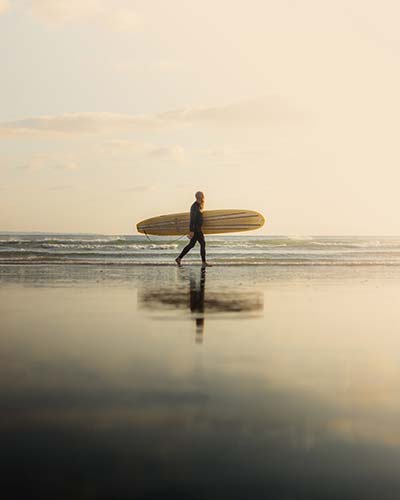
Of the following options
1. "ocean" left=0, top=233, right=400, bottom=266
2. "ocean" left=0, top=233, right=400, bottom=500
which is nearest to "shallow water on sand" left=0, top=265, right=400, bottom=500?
"ocean" left=0, top=233, right=400, bottom=500

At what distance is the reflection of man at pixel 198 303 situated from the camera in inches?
247

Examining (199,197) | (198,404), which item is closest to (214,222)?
(199,197)

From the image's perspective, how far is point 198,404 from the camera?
3.49 meters

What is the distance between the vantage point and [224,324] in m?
6.80

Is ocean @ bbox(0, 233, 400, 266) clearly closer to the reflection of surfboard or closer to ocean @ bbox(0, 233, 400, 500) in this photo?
the reflection of surfboard

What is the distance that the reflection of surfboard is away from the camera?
24.7 m

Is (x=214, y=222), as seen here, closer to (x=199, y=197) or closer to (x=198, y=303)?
(x=199, y=197)

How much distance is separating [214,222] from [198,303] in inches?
640

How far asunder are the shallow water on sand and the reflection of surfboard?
1685 centimetres

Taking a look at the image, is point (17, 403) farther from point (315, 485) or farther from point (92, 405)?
point (315, 485)

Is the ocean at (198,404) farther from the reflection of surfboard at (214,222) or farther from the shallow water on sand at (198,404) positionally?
the reflection of surfboard at (214,222)

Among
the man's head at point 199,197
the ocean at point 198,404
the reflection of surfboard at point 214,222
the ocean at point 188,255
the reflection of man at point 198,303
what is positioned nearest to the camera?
the ocean at point 198,404

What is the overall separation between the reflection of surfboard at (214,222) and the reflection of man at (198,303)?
10842 millimetres

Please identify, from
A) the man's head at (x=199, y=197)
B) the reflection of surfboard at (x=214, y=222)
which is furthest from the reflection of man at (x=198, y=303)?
the reflection of surfboard at (x=214, y=222)
